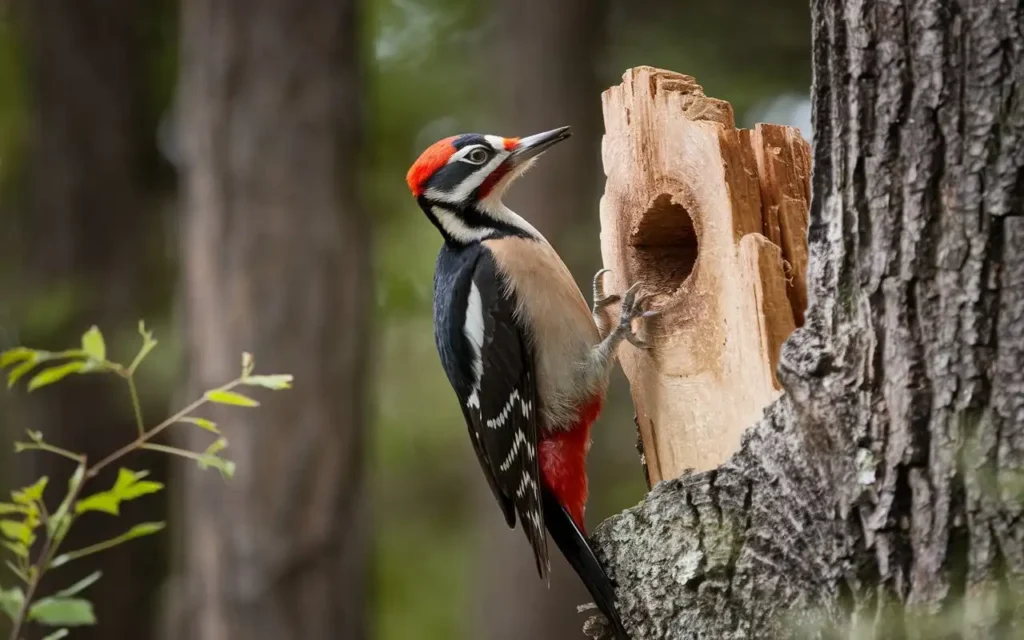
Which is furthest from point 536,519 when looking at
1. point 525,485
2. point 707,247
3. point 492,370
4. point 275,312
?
point 275,312

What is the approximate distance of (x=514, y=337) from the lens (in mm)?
3473

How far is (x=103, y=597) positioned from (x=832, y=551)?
664 cm

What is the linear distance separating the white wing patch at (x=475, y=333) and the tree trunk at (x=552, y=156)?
264 centimetres

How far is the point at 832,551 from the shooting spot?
206 centimetres

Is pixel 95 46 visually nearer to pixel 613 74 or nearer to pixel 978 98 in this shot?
pixel 613 74

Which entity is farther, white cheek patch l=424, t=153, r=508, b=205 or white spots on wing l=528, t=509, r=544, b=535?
white cheek patch l=424, t=153, r=508, b=205

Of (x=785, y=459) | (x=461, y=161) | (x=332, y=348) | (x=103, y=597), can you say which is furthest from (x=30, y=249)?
(x=785, y=459)

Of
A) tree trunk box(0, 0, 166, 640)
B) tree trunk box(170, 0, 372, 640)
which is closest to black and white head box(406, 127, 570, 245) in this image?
tree trunk box(170, 0, 372, 640)

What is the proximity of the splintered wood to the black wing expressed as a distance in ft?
1.35

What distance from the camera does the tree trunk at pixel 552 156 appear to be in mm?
6203

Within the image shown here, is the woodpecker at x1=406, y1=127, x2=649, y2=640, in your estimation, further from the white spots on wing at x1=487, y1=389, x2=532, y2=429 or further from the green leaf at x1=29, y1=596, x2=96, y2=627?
the green leaf at x1=29, y1=596, x2=96, y2=627

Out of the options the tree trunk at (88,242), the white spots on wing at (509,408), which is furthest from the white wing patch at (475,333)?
the tree trunk at (88,242)

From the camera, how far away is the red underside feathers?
3.18 metres

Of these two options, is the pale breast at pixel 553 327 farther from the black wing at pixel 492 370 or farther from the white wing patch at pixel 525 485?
the white wing patch at pixel 525 485
